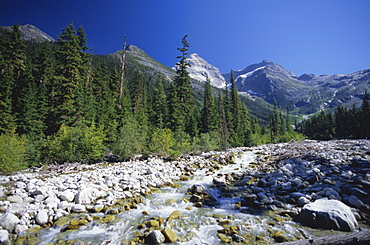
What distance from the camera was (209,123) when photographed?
115 feet

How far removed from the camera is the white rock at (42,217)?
5598 mm

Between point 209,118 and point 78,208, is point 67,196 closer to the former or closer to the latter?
point 78,208

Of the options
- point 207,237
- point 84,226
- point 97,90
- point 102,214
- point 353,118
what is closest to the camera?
point 207,237

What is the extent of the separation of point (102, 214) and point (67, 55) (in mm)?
24712

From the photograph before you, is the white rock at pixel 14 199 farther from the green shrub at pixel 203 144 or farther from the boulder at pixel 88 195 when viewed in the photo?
the green shrub at pixel 203 144

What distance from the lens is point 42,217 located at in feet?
18.7

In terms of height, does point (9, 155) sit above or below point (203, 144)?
below

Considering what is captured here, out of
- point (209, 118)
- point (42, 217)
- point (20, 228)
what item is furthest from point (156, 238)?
point (209, 118)

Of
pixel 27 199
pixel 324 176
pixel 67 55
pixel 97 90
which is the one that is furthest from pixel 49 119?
pixel 324 176

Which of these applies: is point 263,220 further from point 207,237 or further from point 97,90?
point 97,90

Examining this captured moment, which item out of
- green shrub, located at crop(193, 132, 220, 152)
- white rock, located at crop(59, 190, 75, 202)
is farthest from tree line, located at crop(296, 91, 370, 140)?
white rock, located at crop(59, 190, 75, 202)

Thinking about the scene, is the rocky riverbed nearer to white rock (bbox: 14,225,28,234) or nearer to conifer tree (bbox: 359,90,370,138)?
white rock (bbox: 14,225,28,234)

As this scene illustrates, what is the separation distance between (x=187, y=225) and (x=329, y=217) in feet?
14.0

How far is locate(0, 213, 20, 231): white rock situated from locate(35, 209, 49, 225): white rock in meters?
0.47
